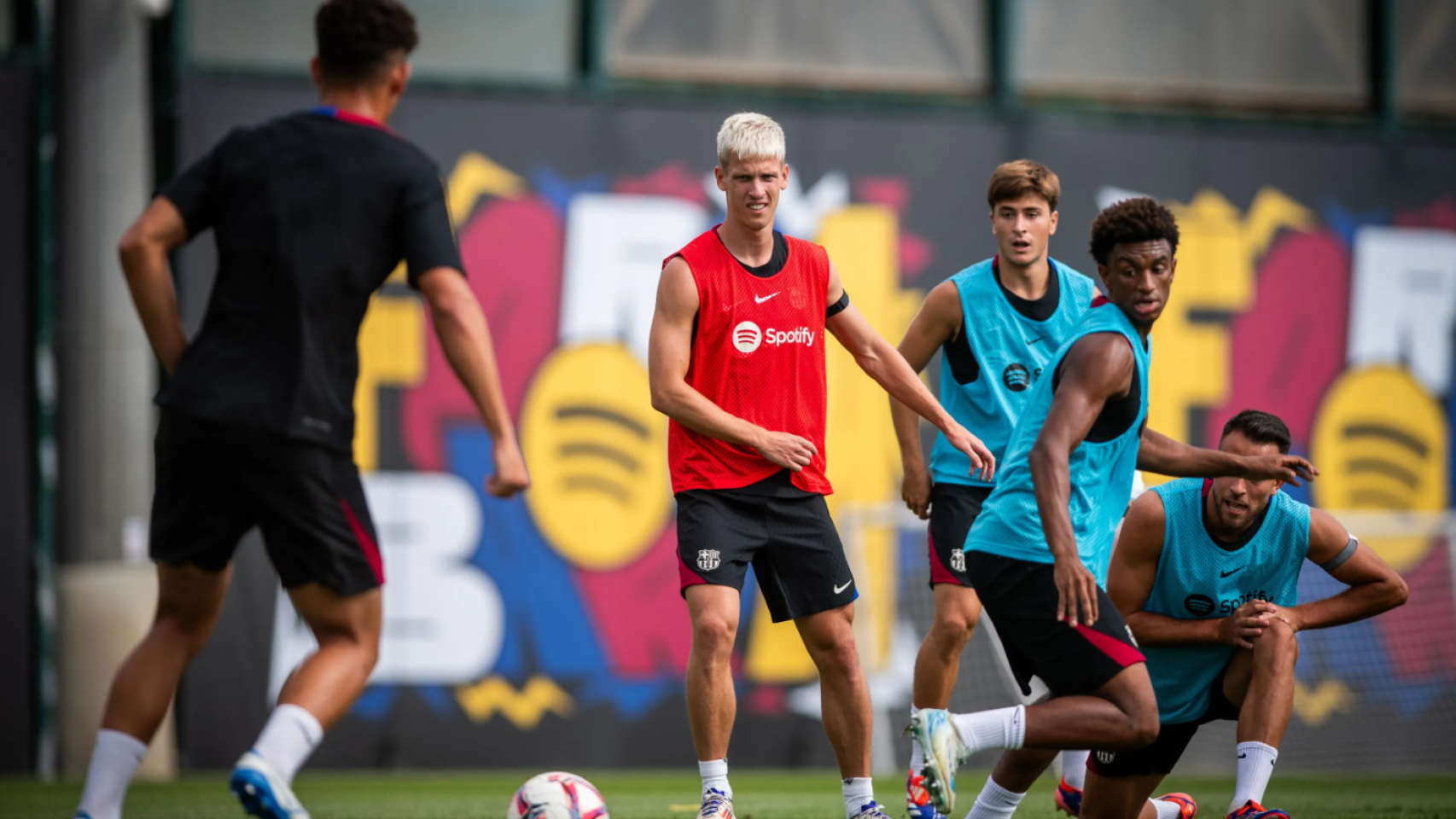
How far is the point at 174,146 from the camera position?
411 inches

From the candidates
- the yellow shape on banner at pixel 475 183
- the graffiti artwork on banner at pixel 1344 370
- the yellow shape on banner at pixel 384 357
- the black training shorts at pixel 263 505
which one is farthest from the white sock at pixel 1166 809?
the yellow shape on banner at pixel 475 183

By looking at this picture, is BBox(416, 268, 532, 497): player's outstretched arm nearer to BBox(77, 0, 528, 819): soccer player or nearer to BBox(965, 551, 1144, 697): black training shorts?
BBox(77, 0, 528, 819): soccer player

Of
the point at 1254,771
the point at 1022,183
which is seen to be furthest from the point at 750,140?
the point at 1254,771

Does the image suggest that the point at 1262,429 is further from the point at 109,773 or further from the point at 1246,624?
the point at 109,773

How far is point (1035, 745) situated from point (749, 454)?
137 centimetres

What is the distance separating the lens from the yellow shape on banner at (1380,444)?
1141 centimetres

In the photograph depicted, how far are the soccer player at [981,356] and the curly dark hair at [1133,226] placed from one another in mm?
1278

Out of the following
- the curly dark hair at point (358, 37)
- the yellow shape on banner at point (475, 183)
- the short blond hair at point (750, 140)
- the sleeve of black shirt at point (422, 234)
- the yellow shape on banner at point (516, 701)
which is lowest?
the yellow shape on banner at point (516, 701)

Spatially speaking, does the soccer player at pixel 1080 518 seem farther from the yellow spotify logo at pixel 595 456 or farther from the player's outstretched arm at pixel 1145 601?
the yellow spotify logo at pixel 595 456

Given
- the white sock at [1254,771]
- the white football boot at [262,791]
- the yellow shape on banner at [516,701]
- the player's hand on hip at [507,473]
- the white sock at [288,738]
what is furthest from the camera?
the yellow shape on banner at [516,701]

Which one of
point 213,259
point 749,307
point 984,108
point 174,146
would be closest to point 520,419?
point 213,259

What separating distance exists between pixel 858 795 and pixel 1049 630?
1076 mm

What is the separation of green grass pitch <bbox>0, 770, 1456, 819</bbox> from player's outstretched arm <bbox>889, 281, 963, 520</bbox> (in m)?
1.44

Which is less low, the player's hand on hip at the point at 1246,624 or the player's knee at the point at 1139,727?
the player's hand on hip at the point at 1246,624
